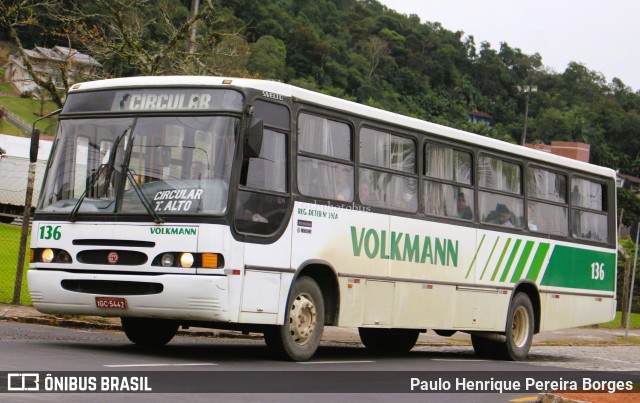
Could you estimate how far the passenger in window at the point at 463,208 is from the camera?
58.5ft

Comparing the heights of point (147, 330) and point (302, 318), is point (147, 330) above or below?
below

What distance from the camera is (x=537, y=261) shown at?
19750 millimetres

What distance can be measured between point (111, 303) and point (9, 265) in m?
18.1

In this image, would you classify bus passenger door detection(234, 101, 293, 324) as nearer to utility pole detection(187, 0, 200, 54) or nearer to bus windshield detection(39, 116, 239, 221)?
bus windshield detection(39, 116, 239, 221)

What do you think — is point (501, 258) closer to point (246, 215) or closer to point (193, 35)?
point (246, 215)

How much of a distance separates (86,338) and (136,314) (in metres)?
2.86

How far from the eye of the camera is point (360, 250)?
50.0 ft

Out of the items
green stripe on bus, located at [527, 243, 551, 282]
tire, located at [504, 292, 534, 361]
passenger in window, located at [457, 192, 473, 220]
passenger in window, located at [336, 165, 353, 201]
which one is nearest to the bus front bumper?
passenger in window, located at [336, 165, 353, 201]

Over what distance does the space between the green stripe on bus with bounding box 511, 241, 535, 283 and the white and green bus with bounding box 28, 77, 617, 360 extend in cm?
169

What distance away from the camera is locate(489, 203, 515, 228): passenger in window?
1886 cm

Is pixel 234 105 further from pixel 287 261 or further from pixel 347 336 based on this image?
pixel 347 336

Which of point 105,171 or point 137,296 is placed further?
point 105,171

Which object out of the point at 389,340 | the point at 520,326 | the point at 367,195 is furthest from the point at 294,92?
the point at 520,326

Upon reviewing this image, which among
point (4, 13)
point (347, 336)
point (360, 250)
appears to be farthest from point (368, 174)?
point (4, 13)
